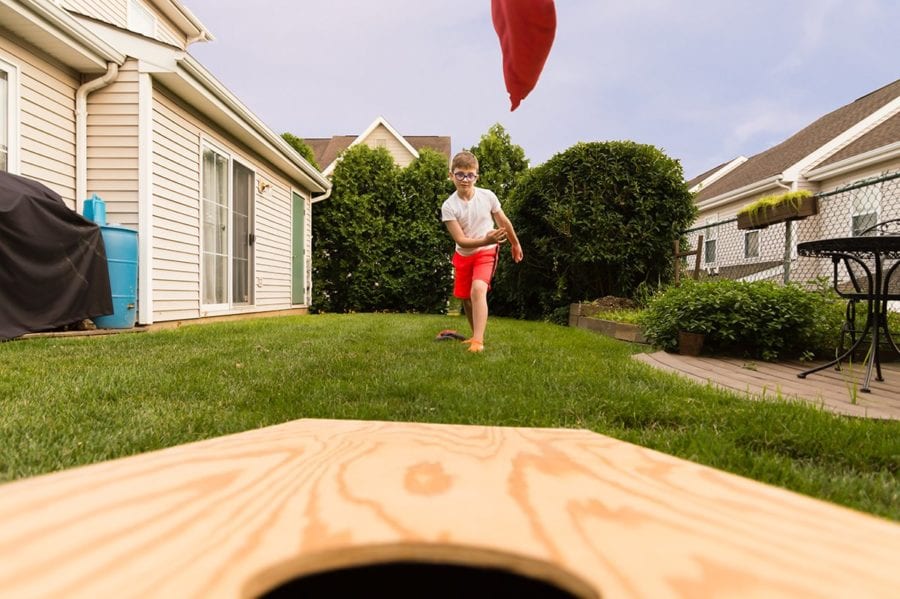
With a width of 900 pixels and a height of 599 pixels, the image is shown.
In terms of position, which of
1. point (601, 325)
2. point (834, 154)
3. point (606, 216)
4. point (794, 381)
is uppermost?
point (834, 154)

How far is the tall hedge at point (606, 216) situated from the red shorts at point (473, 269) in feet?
10.2

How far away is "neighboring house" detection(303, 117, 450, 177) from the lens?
72.6 ft

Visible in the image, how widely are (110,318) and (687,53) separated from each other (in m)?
5.69

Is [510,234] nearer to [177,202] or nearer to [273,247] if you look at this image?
[177,202]

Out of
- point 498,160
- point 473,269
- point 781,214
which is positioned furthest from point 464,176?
point 498,160

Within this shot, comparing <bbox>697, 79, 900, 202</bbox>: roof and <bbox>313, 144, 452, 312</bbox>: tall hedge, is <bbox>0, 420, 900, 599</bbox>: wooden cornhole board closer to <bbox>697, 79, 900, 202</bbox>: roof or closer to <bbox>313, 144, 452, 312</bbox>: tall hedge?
<bbox>313, 144, 452, 312</bbox>: tall hedge

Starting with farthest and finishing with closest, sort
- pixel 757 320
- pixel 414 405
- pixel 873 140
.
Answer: pixel 873 140
pixel 757 320
pixel 414 405

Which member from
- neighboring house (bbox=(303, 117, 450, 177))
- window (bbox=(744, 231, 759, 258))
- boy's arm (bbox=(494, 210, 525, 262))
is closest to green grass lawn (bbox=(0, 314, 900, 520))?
boy's arm (bbox=(494, 210, 525, 262))

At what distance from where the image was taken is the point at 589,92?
74 centimetres

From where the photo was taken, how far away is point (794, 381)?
2.96m

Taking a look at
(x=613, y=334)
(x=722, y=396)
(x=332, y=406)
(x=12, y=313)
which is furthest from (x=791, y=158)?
(x=12, y=313)

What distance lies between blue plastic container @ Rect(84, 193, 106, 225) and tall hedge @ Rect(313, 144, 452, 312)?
599 centimetres

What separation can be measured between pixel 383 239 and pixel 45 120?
656 cm

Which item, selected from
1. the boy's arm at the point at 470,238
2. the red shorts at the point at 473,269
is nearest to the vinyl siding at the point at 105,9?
the boy's arm at the point at 470,238
